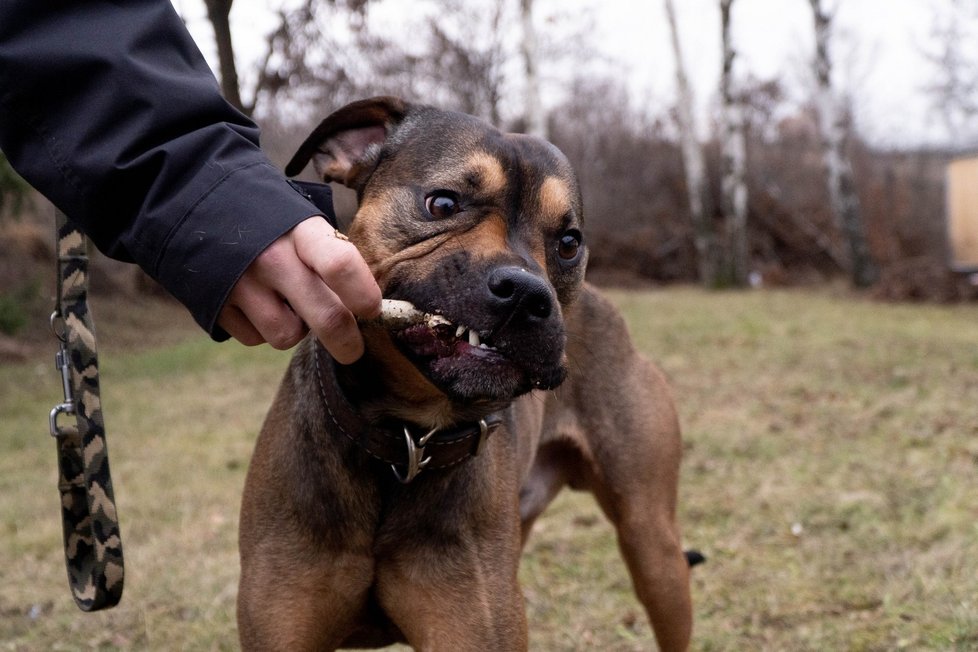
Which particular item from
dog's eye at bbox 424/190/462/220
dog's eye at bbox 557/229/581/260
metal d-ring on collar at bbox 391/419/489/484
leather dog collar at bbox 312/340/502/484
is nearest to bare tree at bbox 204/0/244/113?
dog's eye at bbox 557/229/581/260

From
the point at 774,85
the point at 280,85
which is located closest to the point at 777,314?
the point at 280,85

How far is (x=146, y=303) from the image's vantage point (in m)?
20.5

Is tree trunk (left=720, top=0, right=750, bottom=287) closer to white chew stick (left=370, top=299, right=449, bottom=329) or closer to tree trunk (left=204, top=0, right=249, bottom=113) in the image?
tree trunk (left=204, top=0, right=249, bottom=113)

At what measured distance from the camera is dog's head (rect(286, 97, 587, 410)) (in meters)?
2.36

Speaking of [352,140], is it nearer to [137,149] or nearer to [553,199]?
[553,199]

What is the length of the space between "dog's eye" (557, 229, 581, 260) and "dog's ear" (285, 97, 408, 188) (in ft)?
2.12

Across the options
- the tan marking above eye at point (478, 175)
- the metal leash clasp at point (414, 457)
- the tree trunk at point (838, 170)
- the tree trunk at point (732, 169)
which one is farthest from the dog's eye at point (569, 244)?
the tree trunk at point (732, 169)

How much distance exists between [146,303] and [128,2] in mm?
19594

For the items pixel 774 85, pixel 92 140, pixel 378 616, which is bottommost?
pixel 774 85

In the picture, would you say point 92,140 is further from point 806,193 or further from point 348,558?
point 806,193

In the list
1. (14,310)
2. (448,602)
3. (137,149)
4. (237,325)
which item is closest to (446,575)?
(448,602)

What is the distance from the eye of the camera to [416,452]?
2.67m

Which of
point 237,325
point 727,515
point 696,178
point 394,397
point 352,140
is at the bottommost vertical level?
point 696,178

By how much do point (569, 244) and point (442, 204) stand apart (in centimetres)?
47
